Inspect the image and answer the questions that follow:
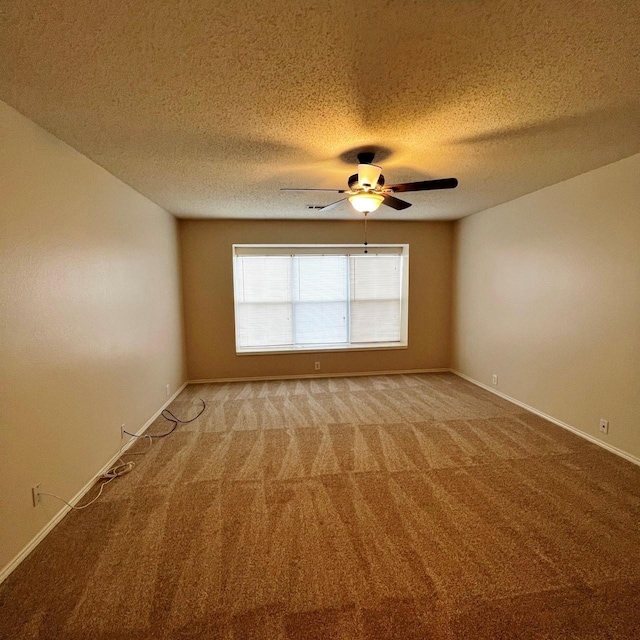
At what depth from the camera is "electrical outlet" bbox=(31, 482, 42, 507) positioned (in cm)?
177

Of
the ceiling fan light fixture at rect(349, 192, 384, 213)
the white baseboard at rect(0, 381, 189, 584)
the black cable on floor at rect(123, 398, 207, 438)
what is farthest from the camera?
the black cable on floor at rect(123, 398, 207, 438)

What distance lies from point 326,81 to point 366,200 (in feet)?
3.32

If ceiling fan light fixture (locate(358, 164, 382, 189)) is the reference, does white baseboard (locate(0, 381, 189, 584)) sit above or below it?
below

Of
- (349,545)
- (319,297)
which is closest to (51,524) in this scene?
(349,545)

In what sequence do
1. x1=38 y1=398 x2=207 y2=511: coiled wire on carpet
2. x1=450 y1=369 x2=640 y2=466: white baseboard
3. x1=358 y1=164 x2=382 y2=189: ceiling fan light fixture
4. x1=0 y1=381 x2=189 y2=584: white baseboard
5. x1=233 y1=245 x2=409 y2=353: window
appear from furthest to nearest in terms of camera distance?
x1=233 y1=245 x2=409 y2=353: window
x1=450 y1=369 x2=640 y2=466: white baseboard
x1=358 y1=164 x2=382 y2=189: ceiling fan light fixture
x1=38 y1=398 x2=207 y2=511: coiled wire on carpet
x1=0 y1=381 x2=189 y2=584: white baseboard

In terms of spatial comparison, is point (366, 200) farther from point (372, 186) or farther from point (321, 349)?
point (321, 349)

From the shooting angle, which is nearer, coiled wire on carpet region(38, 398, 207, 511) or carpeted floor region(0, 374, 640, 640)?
carpeted floor region(0, 374, 640, 640)

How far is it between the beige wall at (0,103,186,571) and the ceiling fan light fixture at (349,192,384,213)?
79.0 inches

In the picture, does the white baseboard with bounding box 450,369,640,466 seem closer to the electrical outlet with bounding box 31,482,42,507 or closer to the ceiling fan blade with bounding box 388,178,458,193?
the ceiling fan blade with bounding box 388,178,458,193

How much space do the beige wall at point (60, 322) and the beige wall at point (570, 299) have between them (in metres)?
4.13

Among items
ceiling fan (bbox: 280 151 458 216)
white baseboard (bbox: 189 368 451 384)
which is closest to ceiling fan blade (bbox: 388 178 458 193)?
ceiling fan (bbox: 280 151 458 216)

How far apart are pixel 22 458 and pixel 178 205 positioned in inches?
117

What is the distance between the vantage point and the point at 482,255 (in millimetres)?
4312

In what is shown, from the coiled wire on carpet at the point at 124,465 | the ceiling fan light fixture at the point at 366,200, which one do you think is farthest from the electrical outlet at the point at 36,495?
the ceiling fan light fixture at the point at 366,200
